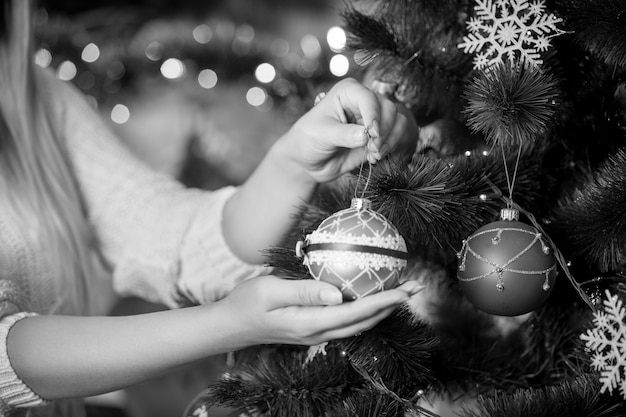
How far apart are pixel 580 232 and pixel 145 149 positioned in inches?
66.7

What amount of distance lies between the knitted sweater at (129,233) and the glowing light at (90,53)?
561 mm

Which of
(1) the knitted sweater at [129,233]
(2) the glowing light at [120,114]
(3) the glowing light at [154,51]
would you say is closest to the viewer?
(1) the knitted sweater at [129,233]

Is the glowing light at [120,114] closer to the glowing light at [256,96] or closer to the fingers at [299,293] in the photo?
the glowing light at [256,96]

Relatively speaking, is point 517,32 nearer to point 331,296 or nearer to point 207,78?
point 331,296

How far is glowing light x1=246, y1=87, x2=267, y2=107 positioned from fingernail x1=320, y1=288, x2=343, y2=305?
1.32m

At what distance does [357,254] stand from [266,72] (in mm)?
1242

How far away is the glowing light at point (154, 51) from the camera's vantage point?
162 centimetres

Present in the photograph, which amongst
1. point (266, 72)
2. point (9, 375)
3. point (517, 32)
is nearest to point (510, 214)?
point (517, 32)

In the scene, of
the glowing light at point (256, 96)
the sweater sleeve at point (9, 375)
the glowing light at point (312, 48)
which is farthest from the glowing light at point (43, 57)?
the sweater sleeve at point (9, 375)

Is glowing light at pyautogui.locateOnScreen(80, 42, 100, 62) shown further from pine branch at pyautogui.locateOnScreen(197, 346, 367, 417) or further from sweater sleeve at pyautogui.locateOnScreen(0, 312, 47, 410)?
pine branch at pyautogui.locateOnScreen(197, 346, 367, 417)

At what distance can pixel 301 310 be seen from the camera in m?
0.46

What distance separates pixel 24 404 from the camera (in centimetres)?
62

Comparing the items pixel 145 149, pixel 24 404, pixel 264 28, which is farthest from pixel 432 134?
pixel 264 28

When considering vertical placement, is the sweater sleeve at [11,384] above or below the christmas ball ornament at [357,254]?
below
